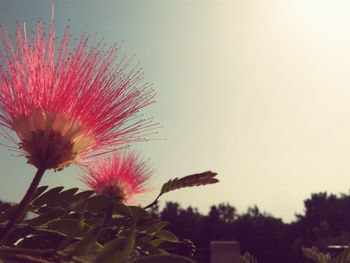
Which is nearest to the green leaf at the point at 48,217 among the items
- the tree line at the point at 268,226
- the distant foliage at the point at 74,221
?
the distant foliage at the point at 74,221

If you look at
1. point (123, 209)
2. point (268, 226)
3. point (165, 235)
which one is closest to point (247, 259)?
point (165, 235)

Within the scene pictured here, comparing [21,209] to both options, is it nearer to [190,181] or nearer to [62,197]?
[62,197]

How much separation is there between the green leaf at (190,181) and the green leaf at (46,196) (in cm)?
35

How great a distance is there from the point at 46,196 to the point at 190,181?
496 mm

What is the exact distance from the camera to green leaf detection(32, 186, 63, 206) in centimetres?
149

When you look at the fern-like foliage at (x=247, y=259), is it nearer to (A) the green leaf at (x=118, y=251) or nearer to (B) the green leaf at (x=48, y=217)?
(B) the green leaf at (x=48, y=217)

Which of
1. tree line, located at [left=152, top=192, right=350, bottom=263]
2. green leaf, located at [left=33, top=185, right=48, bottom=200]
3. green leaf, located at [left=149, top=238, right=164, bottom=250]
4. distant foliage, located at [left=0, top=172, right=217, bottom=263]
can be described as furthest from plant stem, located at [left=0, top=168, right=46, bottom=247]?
tree line, located at [left=152, top=192, right=350, bottom=263]

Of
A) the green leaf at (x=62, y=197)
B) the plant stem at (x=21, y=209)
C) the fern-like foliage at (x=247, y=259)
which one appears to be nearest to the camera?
the plant stem at (x=21, y=209)

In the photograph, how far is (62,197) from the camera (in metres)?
1.46

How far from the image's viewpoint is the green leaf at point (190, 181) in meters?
1.36

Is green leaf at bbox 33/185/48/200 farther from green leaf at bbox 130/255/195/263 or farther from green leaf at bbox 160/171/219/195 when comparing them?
green leaf at bbox 130/255/195/263

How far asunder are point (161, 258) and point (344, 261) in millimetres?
1157

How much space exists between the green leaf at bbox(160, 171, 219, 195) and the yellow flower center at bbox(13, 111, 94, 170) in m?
0.36

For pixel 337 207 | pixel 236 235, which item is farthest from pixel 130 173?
pixel 236 235
